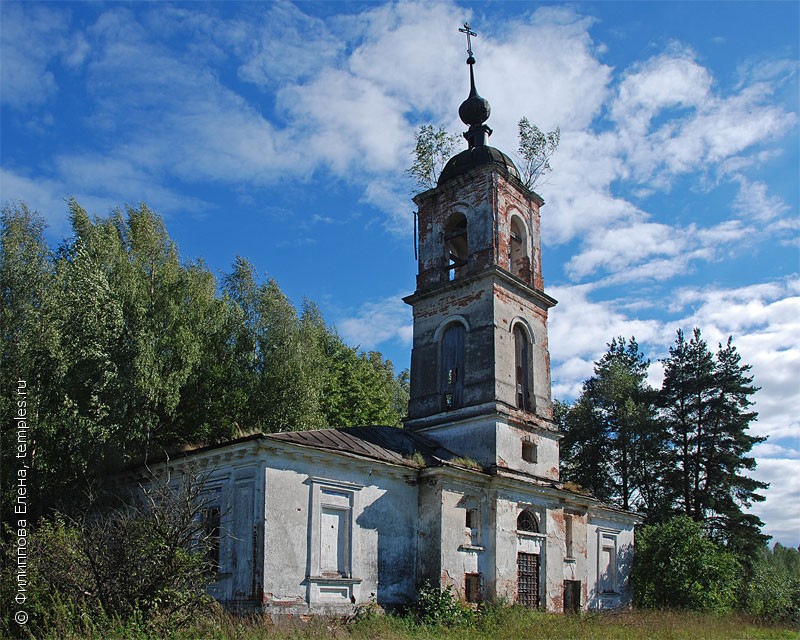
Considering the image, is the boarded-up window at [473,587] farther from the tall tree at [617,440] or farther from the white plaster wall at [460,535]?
the tall tree at [617,440]

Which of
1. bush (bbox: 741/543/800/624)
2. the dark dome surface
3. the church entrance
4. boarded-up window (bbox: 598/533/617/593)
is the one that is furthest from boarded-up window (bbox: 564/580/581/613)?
the dark dome surface

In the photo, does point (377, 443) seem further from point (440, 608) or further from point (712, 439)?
point (712, 439)

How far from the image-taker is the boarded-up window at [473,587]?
15109mm

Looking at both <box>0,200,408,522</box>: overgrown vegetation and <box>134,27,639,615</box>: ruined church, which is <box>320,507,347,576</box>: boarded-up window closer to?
<box>134,27,639,615</box>: ruined church

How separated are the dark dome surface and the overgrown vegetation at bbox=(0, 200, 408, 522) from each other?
619 centimetres

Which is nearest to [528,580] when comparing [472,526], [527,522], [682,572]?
[527,522]

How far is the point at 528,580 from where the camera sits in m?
16.3

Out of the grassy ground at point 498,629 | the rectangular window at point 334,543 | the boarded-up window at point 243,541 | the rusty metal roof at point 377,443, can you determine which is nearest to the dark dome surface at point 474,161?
the rusty metal roof at point 377,443

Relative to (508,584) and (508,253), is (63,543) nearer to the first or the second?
(508,584)

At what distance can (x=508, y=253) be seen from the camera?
746 inches

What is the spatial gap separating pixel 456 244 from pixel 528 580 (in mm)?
8938

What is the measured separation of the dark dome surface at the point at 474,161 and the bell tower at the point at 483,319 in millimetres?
39

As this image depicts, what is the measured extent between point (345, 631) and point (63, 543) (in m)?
4.66

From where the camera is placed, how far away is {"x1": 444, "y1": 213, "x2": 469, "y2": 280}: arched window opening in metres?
19.4
